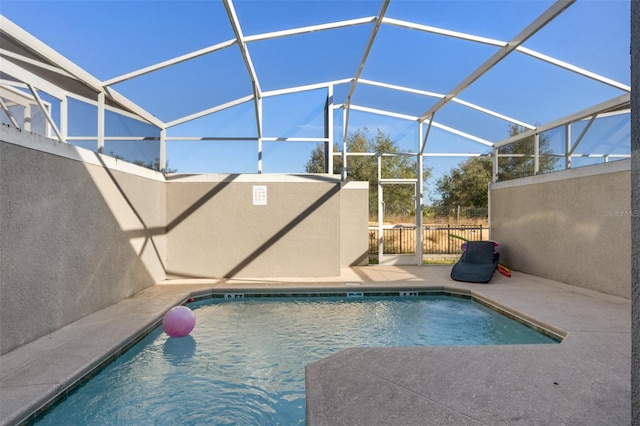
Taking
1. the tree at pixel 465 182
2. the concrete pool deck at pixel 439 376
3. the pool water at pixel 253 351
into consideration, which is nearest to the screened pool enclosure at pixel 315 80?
the tree at pixel 465 182

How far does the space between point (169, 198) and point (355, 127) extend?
20.4 feet

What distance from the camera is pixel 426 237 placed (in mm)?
12031

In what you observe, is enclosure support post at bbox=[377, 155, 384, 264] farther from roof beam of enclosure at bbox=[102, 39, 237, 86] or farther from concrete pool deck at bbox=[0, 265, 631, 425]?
roof beam of enclosure at bbox=[102, 39, 237, 86]

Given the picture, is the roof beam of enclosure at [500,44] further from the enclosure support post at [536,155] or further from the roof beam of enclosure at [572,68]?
the enclosure support post at [536,155]

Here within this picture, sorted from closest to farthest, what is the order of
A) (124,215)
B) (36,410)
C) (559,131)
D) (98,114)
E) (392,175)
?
(36,410), (98,114), (124,215), (559,131), (392,175)

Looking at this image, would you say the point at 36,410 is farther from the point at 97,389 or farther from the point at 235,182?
the point at 235,182

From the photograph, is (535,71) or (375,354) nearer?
(375,354)

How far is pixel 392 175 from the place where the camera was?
12.1 meters

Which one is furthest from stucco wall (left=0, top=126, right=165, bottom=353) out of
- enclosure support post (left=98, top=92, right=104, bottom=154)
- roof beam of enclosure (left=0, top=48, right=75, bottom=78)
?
roof beam of enclosure (left=0, top=48, right=75, bottom=78)

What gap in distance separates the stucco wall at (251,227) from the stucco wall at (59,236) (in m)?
1.60

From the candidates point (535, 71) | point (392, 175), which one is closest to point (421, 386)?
point (535, 71)

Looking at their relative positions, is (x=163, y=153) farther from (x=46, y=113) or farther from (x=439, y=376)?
(x=439, y=376)

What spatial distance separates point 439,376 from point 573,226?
656cm

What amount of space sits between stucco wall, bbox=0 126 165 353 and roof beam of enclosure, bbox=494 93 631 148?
941cm
